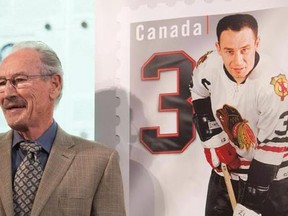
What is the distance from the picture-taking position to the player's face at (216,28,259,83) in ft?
5.28

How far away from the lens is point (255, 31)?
161 centimetres

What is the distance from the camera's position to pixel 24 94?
1.45 metres

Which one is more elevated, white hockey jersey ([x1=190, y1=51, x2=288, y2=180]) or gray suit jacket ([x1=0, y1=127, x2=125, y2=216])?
white hockey jersey ([x1=190, y1=51, x2=288, y2=180])

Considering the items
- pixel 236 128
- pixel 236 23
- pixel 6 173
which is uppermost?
pixel 236 23

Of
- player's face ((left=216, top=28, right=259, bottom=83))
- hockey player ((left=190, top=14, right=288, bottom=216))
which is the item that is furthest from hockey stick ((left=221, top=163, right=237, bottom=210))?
player's face ((left=216, top=28, right=259, bottom=83))

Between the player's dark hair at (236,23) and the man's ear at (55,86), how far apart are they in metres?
0.45

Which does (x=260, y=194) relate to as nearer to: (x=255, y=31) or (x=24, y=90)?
(x=255, y=31)

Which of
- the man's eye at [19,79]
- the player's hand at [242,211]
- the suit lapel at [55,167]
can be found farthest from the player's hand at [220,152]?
the man's eye at [19,79]

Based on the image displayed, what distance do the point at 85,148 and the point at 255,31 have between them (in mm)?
545

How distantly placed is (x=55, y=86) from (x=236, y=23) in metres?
0.51

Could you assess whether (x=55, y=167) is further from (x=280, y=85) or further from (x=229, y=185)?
(x=280, y=85)

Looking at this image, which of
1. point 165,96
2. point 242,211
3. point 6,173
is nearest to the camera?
point 6,173

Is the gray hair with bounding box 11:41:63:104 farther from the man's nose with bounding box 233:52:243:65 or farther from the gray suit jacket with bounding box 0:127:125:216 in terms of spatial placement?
the man's nose with bounding box 233:52:243:65

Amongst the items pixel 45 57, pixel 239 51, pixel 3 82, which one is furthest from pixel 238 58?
pixel 3 82
